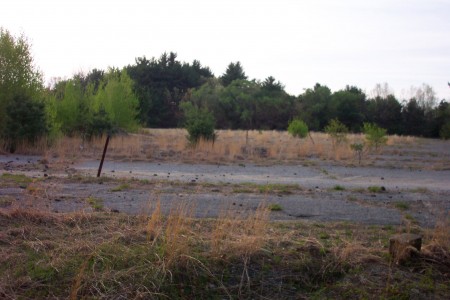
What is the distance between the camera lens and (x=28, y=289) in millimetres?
5598

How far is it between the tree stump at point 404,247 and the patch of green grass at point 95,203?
4770 millimetres

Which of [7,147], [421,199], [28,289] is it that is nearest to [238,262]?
[28,289]

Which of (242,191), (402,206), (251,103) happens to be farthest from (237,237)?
(251,103)

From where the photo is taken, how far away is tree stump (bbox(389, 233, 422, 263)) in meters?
6.43

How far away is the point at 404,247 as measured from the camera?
253 inches

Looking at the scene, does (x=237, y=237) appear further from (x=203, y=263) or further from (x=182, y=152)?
(x=182, y=152)

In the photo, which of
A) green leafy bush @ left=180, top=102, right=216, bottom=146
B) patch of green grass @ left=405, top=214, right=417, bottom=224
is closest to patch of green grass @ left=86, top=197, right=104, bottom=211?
patch of green grass @ left=405, top=214, right=417, bottom=224

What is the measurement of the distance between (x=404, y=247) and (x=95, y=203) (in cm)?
549

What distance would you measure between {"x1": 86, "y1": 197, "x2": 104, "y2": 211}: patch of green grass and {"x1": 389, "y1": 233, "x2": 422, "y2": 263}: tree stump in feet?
15.7

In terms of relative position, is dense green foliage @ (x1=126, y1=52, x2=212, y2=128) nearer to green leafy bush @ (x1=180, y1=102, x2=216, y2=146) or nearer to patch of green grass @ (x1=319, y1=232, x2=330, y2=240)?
green leafy bush @ (x1=180, y1=102, x2=216, y2=146)

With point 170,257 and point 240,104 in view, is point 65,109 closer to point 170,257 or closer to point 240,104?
point 170,257

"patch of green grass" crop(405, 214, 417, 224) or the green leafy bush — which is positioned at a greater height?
the green leafy bush

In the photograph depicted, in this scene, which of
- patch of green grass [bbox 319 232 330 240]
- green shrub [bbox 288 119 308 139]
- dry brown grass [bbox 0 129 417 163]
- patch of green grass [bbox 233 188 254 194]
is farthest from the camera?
green shrub [bbox 288 119 308 139]

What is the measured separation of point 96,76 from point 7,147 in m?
49.9
